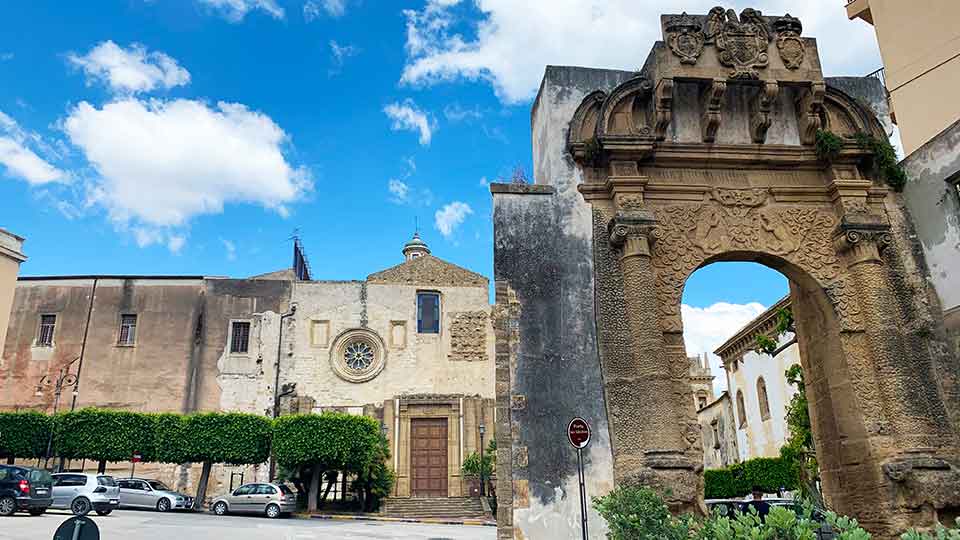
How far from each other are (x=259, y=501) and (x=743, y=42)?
18.3m

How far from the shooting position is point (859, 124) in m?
9.23

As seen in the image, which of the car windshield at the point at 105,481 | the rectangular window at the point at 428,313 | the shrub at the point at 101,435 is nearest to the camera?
the car windshield at the point at 105,481

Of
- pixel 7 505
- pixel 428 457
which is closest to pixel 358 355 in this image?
pixel 428 457

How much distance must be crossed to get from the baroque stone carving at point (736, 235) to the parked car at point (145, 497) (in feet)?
60.0

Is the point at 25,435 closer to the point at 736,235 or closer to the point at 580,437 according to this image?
the point at 580,437

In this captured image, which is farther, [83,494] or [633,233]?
[83,494]

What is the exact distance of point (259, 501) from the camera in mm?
20766

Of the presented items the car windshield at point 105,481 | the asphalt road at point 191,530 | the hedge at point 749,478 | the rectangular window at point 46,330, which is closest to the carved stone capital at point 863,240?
the asphalt road at point 191,530

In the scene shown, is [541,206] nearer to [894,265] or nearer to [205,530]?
[894,265]

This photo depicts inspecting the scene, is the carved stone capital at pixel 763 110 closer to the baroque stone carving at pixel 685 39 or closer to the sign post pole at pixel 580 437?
the baroque stone carving at pixel 685 39

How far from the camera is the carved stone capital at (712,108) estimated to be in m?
8.92

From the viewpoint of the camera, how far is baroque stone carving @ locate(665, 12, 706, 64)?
896 cm

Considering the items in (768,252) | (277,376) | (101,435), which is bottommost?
(101,435)

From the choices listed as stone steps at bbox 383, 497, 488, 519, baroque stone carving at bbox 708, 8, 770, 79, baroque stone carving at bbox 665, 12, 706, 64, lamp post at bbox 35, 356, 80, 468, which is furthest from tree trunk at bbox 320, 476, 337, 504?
baroque stone carving at bbox 708, 8, 770, 79
